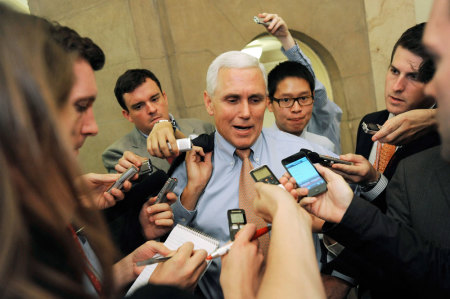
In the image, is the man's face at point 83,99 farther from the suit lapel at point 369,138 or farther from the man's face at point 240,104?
the suit lapel at point 369,138

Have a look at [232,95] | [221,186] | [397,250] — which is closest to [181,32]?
[232,95]

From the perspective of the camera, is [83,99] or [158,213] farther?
[158,213]

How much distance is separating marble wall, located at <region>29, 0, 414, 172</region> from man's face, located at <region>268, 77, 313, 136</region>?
1.06m

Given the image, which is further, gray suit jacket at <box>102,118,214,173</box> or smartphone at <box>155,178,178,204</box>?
gray suit jacket at <box>102,118,214,173</box>

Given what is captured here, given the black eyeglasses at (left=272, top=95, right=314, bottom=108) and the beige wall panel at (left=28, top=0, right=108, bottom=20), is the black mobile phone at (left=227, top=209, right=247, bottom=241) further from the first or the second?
the beige wall panel at (left=28, top=0, right=108, bottom=20)

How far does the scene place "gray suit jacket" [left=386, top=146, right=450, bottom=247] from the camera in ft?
4.33

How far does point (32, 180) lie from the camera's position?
0.58 m

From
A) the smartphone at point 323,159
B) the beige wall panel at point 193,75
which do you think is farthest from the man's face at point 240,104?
the beige wall panel at point 193,75

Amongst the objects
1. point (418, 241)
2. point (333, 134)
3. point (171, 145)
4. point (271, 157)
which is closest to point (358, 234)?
point (418, 241)

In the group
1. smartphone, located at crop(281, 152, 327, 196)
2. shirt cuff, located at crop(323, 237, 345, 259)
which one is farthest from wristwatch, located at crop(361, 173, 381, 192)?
smartphone, located at crop(281, 152, 327, 196)

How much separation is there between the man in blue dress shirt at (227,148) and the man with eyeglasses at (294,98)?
645 mm

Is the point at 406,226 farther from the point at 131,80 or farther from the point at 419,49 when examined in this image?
the point at 131,80

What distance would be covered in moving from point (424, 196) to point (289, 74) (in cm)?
169

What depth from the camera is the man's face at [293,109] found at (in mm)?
2709
